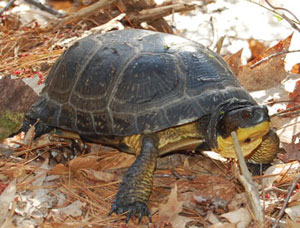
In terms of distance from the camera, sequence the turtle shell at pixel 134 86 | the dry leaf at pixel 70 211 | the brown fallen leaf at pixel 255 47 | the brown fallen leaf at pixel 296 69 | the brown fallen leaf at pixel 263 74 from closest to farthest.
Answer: the dry leaf at pixel 70 211, the turtle shell at pixel 134 86, the brown fallen leaf at pixel 263 74, the brown fallen leaf at pixel 296 69, the brown fallen leaf at pixel 255 47

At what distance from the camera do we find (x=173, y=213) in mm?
2775

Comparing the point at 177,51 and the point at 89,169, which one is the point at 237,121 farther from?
the point at 89,169

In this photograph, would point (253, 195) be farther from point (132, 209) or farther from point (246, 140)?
point (132, 209)

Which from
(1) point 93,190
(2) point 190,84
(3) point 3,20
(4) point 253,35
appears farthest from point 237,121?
(3) point 3,20

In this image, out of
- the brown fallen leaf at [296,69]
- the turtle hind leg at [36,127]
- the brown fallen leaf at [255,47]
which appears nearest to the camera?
the turtle hind leg at [36,127]

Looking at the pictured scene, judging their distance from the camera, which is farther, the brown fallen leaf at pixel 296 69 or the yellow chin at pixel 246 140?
the brown fallen leaf at pixel 296 69

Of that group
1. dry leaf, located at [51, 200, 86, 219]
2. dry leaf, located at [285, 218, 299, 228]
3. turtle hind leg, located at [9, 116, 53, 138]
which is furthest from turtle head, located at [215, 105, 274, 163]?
turtle hind leg, located at [9, 116, 53, 138]

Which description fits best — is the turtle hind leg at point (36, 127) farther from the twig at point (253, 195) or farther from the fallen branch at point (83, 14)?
the fallen branch at point (83, 14)

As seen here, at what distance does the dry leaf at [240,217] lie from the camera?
269cm

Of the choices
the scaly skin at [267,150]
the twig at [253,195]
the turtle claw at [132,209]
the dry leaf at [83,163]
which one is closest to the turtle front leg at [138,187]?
the turtle claw at [132,209]

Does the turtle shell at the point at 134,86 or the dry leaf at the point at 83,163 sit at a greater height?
the turtle shell at the point at 134,86

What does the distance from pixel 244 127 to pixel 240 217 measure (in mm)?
630

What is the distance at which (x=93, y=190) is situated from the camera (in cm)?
322

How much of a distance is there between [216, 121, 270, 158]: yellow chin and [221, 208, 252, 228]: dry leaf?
21.8 inches
